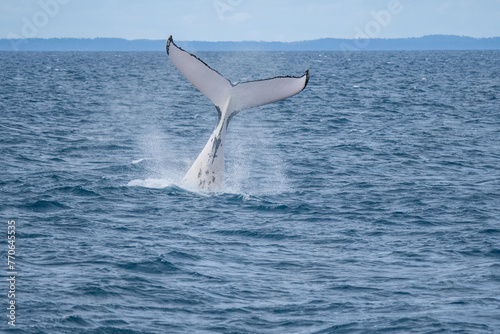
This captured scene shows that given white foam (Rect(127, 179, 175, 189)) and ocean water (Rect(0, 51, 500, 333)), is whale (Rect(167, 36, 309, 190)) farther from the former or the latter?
white foam (Rect(127, 179, 175, 189))

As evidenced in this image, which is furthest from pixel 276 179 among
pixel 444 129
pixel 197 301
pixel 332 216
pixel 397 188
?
pixel 444 129

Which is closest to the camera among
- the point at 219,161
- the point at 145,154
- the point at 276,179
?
the point at 219,161

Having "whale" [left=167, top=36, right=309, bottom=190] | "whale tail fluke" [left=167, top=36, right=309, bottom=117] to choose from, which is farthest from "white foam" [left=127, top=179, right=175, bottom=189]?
"whale tail fluke" [left=167, top=36, right=309, bottom=117]

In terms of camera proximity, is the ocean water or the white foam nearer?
the ocean water

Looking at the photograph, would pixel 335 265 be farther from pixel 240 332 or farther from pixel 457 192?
pixel 457 192

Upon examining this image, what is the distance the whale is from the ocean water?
1106mm

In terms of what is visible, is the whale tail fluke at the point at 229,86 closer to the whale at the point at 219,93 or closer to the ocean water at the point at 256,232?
the whale at the point at 219,93

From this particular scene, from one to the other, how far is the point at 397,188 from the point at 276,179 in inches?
145

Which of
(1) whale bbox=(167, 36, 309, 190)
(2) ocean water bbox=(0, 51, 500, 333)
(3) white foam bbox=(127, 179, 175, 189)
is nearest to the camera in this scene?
(2) ocean water bbox=(0, 51, 500, 333)

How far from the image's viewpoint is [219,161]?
58.2 ft

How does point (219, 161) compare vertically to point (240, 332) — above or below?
above

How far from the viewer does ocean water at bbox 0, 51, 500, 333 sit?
39.5 ft

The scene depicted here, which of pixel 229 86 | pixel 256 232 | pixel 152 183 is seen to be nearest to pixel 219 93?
pixel 229 86

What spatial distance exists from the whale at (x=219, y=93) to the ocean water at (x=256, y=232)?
3.63 feet
